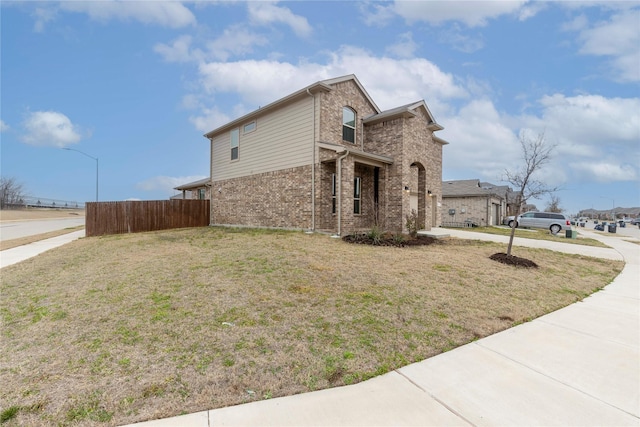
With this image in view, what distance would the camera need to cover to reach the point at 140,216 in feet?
56.9

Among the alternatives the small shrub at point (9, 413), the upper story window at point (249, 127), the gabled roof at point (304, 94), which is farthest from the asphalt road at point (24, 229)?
the small shrub at point (9, 413)

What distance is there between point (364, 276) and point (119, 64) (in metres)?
15.5

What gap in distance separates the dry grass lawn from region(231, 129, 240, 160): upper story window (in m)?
10.6

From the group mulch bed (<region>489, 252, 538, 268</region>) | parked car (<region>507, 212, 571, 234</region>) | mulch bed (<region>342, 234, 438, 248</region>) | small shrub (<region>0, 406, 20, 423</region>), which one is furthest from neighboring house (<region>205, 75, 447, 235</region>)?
parked car (<region>507, 212, 571, 234</region>)

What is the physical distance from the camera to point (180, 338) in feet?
11.2

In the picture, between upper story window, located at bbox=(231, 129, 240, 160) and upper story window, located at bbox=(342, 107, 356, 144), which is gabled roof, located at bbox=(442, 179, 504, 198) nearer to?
upper story window, located at bbox=(342, 107, 356, 144)

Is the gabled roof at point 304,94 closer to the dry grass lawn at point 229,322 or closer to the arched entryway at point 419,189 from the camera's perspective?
the arched entryway at point 419,189

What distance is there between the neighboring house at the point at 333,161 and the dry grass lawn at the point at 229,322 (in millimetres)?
5323

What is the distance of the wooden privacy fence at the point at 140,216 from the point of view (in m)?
16.4

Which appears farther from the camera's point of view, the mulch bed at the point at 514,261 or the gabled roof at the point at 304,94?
the gabled roof at the point at 304,94

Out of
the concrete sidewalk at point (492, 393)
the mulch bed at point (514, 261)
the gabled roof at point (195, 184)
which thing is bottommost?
the concrete sidewalk at point (492, 393)

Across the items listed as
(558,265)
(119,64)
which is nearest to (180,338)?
(558,265)

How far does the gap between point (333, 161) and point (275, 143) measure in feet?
11.8

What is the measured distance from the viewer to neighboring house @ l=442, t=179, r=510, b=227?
26156 mm
